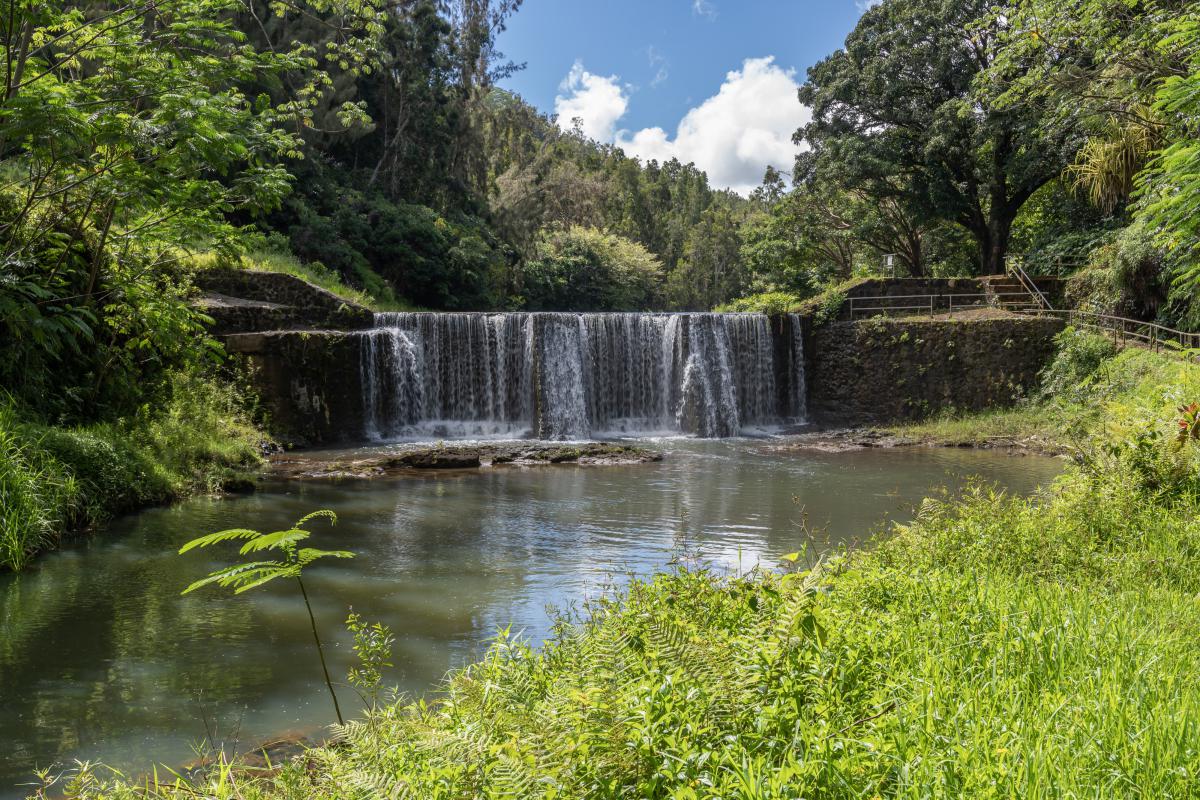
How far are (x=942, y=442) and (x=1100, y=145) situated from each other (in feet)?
27.7

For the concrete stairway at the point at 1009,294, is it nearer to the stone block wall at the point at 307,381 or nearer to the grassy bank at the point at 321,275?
the stone block wall at the point at 307,381

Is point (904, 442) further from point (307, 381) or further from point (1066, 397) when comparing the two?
point (307, 381)

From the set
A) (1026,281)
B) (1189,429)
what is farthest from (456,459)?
(1026,281)

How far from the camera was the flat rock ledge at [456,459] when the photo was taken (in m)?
13.8

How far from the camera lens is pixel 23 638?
547cm

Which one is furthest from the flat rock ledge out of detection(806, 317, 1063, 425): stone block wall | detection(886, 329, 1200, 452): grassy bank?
detection(806, 317, 1063, 425): stone block wall

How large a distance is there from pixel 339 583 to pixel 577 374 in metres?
14.1

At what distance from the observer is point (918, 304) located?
904 inches

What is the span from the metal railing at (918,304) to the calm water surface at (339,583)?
950 cm

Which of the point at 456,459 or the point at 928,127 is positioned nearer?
the point at 456,459

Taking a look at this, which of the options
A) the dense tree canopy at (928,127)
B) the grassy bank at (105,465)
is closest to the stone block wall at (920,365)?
the dense tree canopy at (928,127)

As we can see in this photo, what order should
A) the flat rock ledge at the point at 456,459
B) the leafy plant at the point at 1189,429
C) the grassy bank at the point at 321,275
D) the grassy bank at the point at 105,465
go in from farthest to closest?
the grassy bank at the point at 321,275 < the flat rock ledge at the point at 456,459 < the grassy bank at the point at 105,465 < the leafy plant at the point at 1189,429

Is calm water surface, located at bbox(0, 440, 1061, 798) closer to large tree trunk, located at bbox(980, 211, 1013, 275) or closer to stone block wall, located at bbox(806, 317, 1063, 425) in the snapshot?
stone block wall, located at bbox(806, 317, 1063, 425)

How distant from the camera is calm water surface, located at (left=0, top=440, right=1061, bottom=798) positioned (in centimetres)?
441
